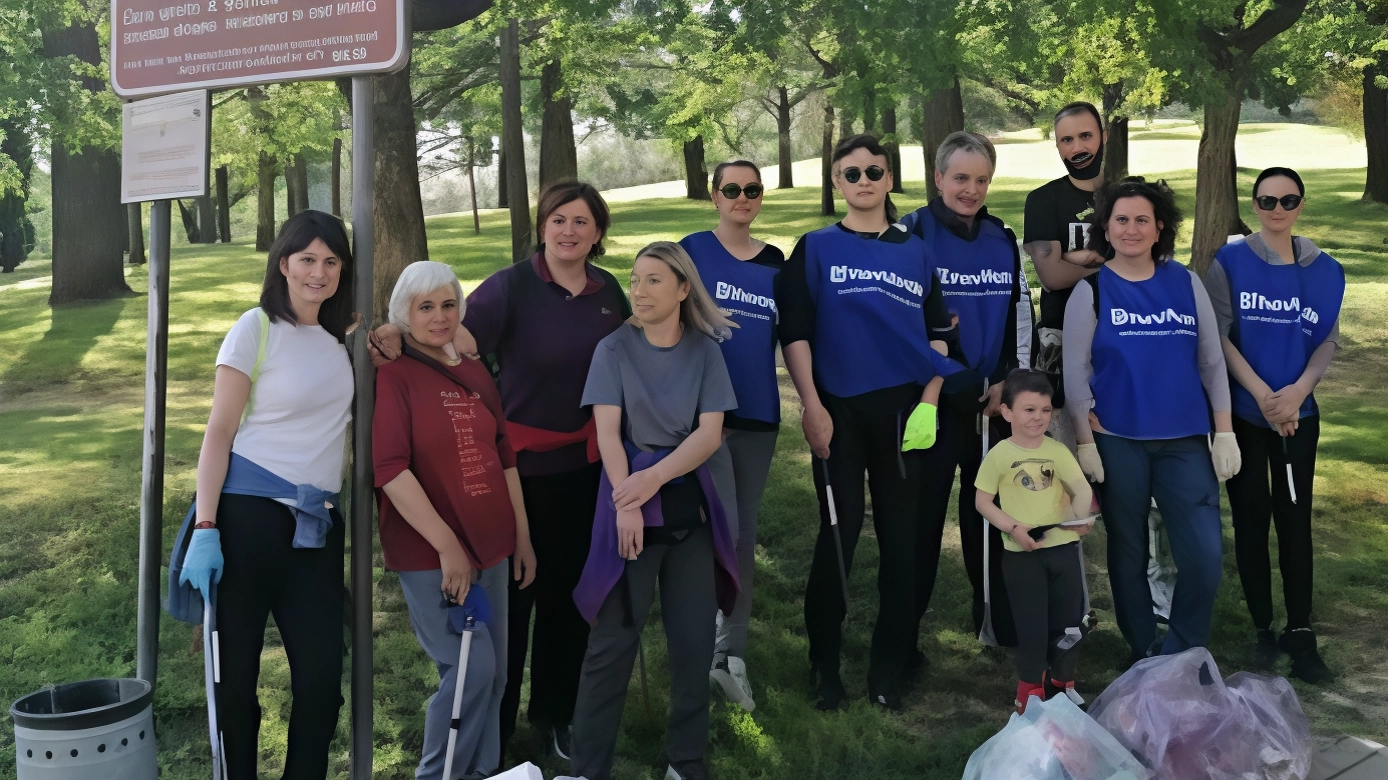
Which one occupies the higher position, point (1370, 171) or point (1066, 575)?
point (1370, 171)

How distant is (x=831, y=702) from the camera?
4402 mm

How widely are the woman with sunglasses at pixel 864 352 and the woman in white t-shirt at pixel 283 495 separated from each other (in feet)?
5.47

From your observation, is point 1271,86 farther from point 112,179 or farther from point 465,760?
point 465,760

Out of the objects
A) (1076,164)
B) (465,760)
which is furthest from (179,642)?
(1076,164)

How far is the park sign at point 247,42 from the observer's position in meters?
3.36

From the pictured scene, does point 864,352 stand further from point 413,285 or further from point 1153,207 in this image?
point 413,285

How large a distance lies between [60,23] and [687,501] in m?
10.7

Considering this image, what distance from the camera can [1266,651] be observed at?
16.0 feet

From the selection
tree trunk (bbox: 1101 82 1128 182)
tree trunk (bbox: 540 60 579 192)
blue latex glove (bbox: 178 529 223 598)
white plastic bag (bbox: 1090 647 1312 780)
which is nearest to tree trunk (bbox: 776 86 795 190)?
tree trunk (bbox: 1101 82 1128 182)

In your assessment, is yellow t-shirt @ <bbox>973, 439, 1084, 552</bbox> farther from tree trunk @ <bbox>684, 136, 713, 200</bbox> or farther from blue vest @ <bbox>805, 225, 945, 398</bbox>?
tree trunk @ <bbox>684, 136, 713, 200</bbox>

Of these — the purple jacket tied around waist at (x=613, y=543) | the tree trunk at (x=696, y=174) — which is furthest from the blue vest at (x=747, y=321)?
the tree trunk at (x=696, y=174)

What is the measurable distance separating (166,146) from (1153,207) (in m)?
3.42

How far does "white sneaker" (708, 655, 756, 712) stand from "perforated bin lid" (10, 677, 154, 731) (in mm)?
1969

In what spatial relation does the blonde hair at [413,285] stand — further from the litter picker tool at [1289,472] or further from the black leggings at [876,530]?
the litter picker tool at [1289,472]
